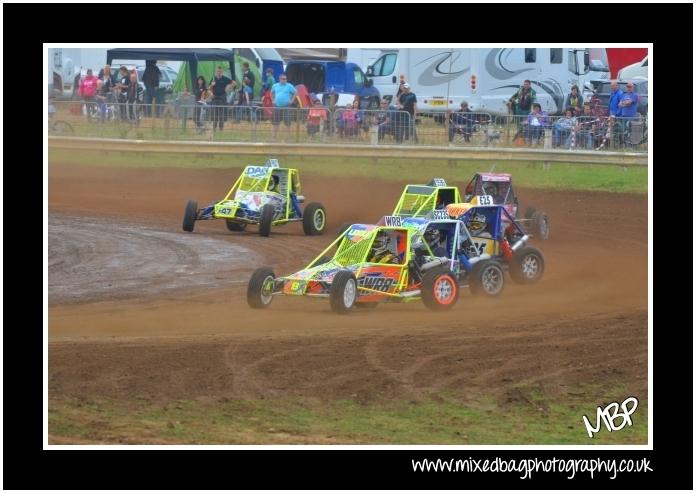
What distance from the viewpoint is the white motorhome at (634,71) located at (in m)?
30.9

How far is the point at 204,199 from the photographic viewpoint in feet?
86.0

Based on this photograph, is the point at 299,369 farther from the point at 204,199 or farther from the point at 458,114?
the point at 458,114

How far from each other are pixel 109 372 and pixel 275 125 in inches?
749

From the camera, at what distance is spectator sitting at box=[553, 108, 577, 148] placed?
27.3 metres

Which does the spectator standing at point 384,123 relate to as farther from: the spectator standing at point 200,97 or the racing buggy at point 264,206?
the racing buggy at point 264,206

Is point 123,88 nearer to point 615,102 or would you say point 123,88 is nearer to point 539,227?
point 615,102

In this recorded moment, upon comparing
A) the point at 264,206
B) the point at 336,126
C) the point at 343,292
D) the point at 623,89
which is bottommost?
the point at 343,292

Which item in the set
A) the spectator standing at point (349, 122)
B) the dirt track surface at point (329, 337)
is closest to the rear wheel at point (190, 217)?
the dirt track surface at point (329, 337)

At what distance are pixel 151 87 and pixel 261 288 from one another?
17720mm

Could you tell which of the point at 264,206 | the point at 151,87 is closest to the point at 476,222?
the point at 264,206

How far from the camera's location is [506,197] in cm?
2067

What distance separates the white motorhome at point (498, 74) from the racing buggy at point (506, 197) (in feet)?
37.0

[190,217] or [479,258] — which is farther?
[190,217]

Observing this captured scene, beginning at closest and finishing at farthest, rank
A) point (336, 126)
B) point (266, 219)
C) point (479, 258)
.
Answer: point (479, 258) < point (266, 219) < point (336, 126)
